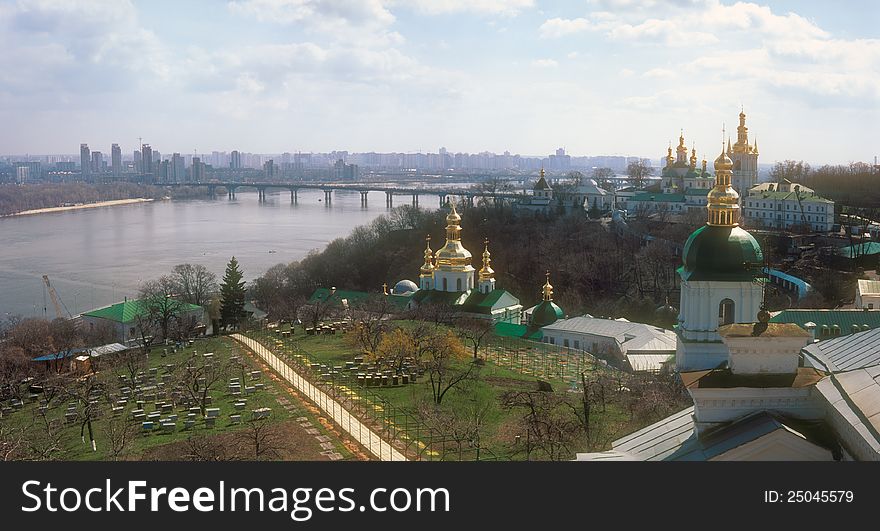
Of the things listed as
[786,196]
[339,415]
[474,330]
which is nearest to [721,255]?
[339,415]

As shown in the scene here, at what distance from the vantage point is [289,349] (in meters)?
11.5

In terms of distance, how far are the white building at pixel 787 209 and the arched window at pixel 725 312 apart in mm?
13000

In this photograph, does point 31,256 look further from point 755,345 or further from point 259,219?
point 755,345

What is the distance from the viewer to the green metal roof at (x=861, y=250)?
57.3 ft

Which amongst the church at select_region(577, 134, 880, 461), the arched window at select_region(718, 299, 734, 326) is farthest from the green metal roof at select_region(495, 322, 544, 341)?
the church at select_region(577, 134, 880, 461)

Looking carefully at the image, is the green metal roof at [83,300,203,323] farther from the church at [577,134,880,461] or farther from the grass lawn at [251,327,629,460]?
the church at [577,134,880,461]

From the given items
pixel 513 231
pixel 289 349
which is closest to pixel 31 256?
pixel 513 231

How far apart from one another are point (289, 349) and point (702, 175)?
18.9m

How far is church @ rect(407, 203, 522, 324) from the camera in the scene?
15.1 m

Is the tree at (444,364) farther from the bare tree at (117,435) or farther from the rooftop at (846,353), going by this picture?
the rooftop at (846,353)

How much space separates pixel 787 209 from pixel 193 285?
1489 cm

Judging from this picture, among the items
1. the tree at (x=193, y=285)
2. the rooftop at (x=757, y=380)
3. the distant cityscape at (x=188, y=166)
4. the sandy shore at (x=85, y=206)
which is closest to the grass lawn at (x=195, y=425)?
the rooftop at (x=757, y=380)

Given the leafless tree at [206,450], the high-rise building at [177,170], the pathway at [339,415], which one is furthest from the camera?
the high-rise building at [177,170]

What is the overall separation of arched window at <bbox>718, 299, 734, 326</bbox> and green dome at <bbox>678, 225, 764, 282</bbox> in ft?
0.84
